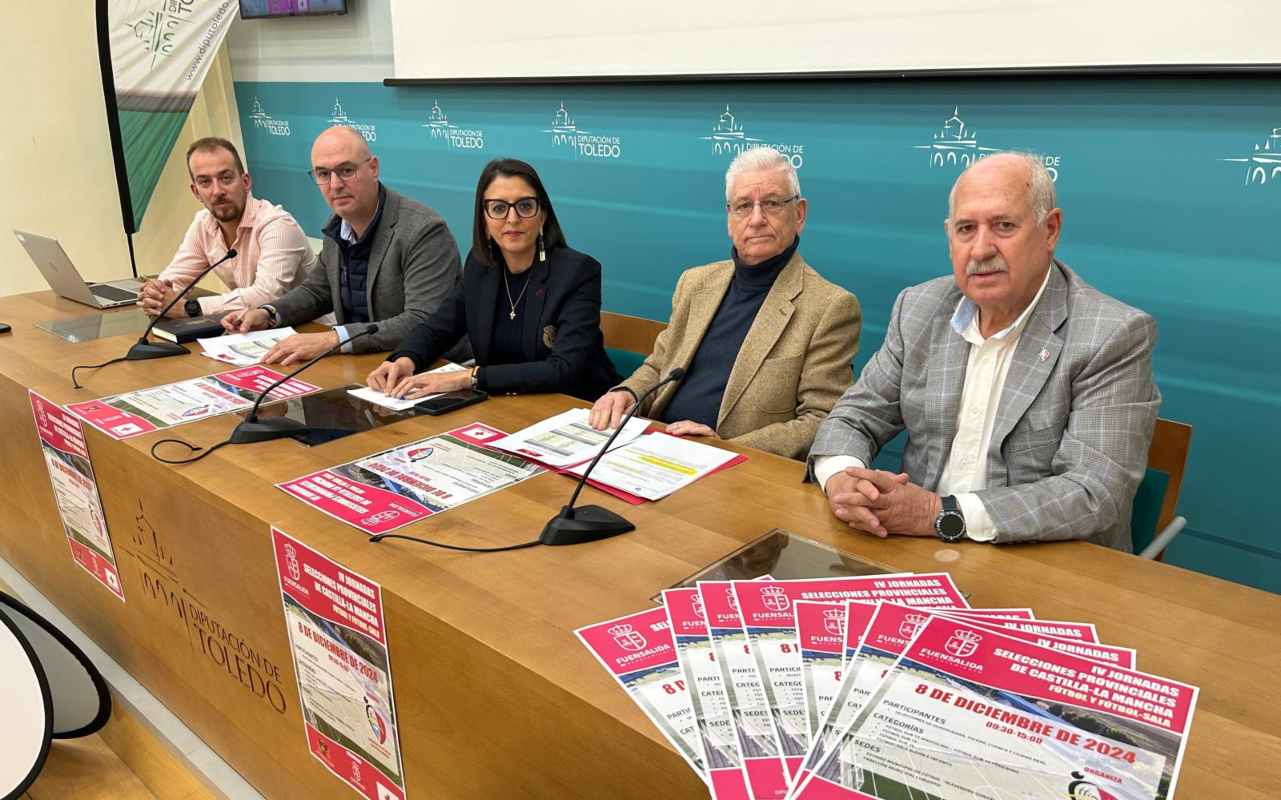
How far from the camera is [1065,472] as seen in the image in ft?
4.64

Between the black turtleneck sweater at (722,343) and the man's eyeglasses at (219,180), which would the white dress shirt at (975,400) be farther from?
the man's eyeglasses at (219,180)

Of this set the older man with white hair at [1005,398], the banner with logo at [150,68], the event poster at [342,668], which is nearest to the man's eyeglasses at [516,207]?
the older man with white hair at [1005,398]

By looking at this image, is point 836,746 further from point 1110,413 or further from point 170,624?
point 170,624

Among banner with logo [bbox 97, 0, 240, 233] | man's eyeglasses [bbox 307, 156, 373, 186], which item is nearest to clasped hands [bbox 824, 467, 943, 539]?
man's eyeglasses [bbox 307, 156, 373, 186]

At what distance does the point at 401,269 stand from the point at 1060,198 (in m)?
1.96

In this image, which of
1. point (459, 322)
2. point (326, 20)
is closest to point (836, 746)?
point (459, 322)

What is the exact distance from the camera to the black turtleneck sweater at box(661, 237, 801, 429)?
83.0 inches

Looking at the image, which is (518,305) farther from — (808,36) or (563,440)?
(808,36)

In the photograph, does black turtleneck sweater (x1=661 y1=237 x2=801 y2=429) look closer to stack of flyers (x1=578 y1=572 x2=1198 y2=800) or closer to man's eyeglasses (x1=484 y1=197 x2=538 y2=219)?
man's eyeglasses (x1=484 y1=197 x2=538 y2=219)

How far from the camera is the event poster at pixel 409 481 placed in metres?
1.44

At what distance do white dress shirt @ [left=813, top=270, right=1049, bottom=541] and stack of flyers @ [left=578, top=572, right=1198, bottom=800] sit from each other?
0.46m

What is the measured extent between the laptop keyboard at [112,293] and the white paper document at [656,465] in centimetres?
232

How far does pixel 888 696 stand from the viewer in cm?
94

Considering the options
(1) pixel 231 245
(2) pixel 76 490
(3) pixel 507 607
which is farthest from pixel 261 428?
(1) pixel 231 245
